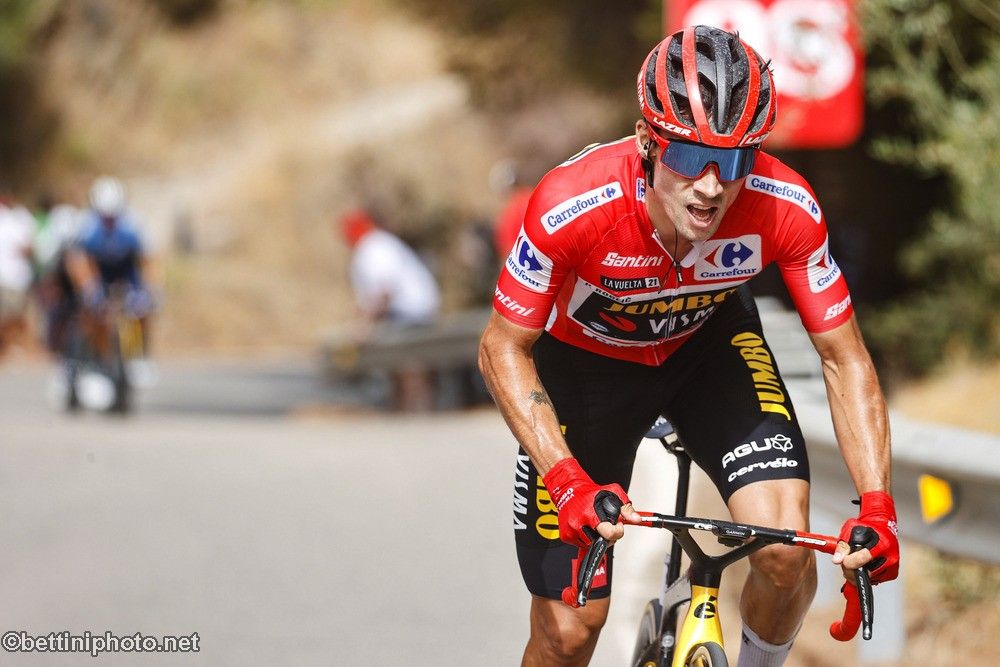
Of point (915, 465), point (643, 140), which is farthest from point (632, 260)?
point (915, 465)

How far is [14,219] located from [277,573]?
1512 centimetres

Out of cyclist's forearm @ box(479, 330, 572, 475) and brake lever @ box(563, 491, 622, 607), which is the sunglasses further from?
brake lever @ box(563, 491, 622, 607)

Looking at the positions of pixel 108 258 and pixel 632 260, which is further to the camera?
pixel 108 258

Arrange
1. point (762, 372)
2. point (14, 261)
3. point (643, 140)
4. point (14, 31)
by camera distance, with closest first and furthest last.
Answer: point (643, 140) → point (762, 372) → point (14, 261) → point (14, 31)

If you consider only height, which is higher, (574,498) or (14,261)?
(574,498)

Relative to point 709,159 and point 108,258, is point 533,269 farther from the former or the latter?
point 108,258

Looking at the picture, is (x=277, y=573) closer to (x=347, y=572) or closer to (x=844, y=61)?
(x=347, y=572)

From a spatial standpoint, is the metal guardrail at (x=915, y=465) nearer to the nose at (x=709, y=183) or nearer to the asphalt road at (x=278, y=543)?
the asphalt road at (x=278, y=543)

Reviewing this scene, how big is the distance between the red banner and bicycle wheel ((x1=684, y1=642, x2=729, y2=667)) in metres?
6.52

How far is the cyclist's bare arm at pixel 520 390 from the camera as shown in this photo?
12.7 feet

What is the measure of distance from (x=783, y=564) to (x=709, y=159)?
111 cm

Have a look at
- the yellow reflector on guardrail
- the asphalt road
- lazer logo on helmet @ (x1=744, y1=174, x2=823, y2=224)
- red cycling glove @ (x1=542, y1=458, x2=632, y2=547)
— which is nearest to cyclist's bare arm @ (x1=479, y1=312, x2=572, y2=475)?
red cycling glove @ (x1=542, y1=458, x2=632, y2=547)

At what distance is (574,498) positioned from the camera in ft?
11.9

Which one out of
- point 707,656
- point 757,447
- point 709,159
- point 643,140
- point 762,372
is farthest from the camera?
point 762,372
